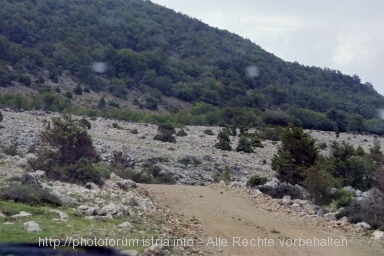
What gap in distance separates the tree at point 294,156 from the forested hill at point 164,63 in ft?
113

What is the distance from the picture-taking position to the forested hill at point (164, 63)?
199 ft

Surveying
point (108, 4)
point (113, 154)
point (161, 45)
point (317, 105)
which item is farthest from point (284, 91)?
point (113, 154)

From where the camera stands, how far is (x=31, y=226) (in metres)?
9.30

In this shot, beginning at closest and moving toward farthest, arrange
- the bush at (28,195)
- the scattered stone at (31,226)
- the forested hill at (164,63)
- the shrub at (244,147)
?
1. the scattered stone at (31,226)
2. the bush at (28,195)
3. the shrub at (244,147)
4. the forested hill at (164,63)

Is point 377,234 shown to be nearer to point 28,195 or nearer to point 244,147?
point 28,195

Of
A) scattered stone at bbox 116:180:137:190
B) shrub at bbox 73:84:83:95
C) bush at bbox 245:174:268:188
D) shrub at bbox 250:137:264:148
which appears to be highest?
shrub at bbox 73:84:83:95

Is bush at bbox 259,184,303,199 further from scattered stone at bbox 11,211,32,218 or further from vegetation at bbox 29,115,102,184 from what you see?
scattered stone at bbox 11,211,32,218

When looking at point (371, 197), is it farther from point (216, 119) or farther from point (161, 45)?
point (161, 45)

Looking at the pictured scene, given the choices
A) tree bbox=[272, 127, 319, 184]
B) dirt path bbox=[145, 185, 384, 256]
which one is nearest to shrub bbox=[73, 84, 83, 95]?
tree bbox=[272, 127, 319, 184]

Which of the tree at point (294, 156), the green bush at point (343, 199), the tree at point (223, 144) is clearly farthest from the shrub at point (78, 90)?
the green bush at point (343, 199)

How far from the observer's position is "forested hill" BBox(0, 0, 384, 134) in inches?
2387

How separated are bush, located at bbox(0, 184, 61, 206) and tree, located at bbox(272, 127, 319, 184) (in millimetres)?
10604

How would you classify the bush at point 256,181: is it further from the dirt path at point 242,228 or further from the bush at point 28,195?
the bush at point 28,195

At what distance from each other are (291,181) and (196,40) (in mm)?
74092
